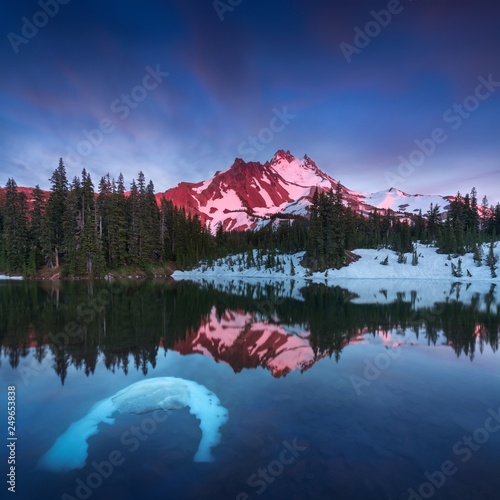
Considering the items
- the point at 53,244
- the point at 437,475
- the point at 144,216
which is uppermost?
the point at 144,216

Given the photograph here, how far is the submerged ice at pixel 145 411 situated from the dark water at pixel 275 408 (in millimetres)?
179

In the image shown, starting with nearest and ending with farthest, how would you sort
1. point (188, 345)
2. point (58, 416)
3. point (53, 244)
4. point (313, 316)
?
1. point (58, 416)
2. point (188, 345)
3. point (313, 316)
4. point (53, 244)

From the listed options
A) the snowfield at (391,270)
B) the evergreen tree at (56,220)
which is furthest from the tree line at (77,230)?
the snowfield at (391,270)

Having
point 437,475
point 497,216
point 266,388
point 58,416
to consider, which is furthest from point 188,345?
point 497,216

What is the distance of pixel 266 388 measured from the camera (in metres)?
8.87

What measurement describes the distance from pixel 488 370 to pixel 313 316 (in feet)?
34.0

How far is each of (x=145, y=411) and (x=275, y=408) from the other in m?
3.02

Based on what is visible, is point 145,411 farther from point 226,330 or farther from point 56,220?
point 56,220

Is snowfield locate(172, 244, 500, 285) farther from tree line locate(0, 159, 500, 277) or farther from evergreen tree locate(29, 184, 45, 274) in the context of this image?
evergreen tree locate(29, 184, 45, 274)

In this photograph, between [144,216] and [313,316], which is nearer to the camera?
[313,316]

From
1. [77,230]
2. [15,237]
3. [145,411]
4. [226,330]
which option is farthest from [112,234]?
[145,411]

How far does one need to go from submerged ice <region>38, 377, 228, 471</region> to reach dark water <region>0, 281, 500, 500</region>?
18 cm

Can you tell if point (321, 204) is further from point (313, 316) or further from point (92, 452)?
point (92, 452)

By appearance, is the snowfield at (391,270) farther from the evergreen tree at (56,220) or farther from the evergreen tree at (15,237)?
the evergreen tree at (15,237)
